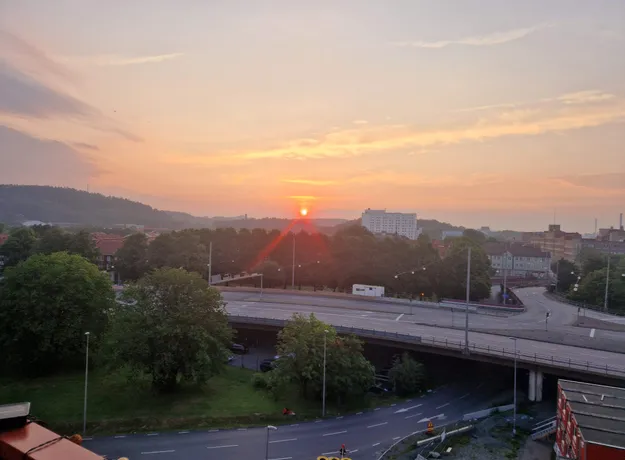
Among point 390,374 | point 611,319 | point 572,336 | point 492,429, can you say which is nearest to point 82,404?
point 390,374

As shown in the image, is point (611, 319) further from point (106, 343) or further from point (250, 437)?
point (106, 343)

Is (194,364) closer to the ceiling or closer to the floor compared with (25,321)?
closer to the floor

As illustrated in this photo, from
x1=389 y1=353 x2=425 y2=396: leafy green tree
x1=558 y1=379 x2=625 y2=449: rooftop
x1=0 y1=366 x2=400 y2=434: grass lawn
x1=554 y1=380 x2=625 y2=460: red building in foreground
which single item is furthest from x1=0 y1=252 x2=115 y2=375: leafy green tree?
x1=558 y1=379 x2=625 y2=449: rooftop

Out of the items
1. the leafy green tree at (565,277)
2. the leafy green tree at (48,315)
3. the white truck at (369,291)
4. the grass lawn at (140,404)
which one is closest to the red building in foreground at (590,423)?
the grass lawn at (140,404)

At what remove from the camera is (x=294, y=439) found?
25609mm

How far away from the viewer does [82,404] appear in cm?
2869

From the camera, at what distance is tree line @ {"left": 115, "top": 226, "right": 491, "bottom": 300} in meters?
68.9

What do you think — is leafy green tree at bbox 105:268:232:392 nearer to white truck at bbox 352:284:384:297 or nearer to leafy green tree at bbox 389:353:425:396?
leafy green tree at bbox 389:353:425:396

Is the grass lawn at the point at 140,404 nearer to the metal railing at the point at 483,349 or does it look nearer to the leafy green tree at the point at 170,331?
the leafy green tree at the point at 170,331

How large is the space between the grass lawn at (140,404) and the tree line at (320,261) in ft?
111

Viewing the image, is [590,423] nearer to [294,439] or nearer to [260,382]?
[294,439]

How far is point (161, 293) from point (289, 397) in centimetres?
1117

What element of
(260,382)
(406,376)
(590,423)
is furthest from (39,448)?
(406,376)

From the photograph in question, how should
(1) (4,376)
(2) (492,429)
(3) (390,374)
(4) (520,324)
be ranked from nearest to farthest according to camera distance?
(2) (492,429) < (1) (4,376) < (3) (390,374) < (4) (520,324)
